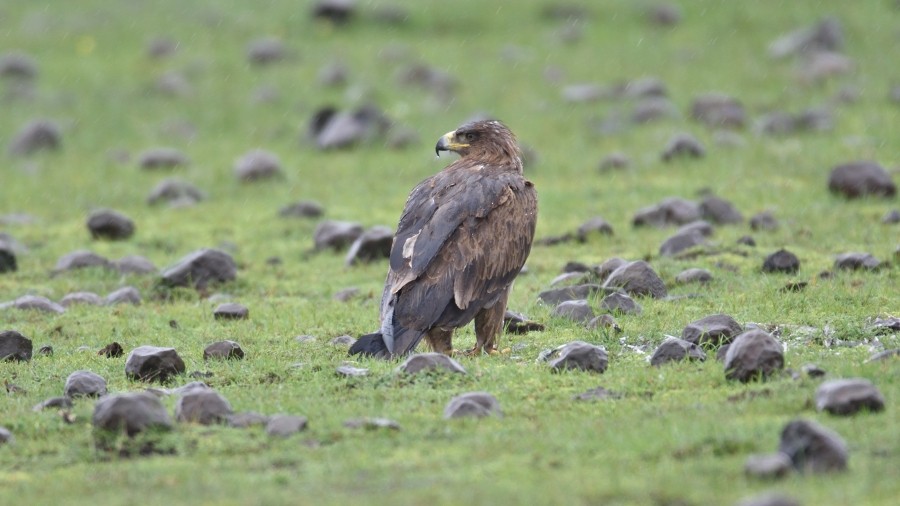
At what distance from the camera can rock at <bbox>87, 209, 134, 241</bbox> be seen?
1502 cm

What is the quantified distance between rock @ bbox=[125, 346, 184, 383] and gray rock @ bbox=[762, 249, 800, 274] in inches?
207

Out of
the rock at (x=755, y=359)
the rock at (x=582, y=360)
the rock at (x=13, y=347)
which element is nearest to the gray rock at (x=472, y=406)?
the rock at (x=582, y=360)

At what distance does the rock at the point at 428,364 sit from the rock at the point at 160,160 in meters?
12.0

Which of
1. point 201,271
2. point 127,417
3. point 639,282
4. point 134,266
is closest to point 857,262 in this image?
point 639,282

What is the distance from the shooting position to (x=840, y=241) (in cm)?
1305

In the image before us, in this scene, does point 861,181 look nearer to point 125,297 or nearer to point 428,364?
point 125,297

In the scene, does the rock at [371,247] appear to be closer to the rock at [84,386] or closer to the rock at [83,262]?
the rock at [83,262]

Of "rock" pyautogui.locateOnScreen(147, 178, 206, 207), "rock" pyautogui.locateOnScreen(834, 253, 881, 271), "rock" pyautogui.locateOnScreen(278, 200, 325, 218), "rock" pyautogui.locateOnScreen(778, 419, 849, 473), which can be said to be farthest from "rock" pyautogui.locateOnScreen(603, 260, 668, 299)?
"rock" pyautogui.locateOnScreen(147, 178, 206, 207)

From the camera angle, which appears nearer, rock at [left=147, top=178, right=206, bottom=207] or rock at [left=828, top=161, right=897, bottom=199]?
rock at [left=828, top=161, right=897, bottom=199]

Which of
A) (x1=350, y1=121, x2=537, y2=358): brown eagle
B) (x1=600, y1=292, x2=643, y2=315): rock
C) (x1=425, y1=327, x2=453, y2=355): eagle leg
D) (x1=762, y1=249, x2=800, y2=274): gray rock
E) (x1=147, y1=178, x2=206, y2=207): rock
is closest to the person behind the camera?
(x1=350, y1=121, x2=537, y2=358): brown eagle

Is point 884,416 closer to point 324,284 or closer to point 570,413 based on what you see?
point 570,413

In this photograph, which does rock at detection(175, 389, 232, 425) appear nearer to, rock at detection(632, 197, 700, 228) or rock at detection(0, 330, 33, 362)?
rock at detection(0, 330, 33, 362)

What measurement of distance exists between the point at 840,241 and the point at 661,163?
471cm

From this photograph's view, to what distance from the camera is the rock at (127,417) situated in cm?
695
